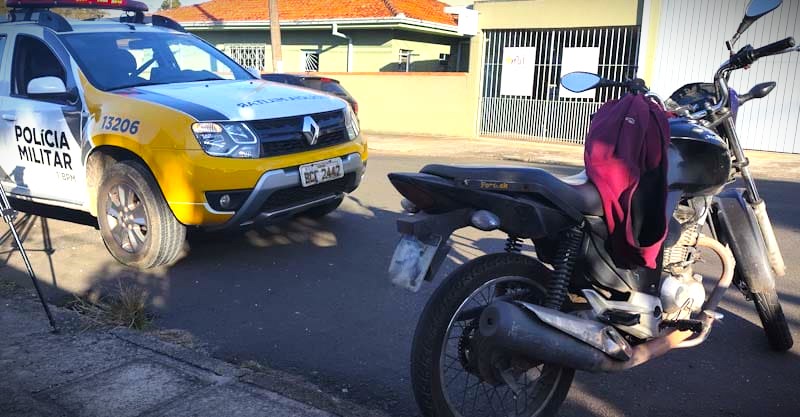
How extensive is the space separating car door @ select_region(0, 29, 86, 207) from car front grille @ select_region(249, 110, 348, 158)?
1569 mm

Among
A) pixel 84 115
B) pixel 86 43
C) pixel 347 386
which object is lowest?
pixel 347 386

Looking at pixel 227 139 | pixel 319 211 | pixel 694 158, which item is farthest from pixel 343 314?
pixel 319 211

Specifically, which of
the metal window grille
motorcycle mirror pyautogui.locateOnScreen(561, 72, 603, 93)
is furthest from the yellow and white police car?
the metal window grille

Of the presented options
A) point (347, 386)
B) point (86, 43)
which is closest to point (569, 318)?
point (347, 386)

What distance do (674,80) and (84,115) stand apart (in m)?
14.0

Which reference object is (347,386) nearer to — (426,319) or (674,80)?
(426,319)

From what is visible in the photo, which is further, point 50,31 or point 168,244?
point 50,31

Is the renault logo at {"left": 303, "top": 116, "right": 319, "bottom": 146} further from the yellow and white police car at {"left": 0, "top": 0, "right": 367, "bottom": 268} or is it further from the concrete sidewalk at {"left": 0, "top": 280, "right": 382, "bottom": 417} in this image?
the concrete sidewalk at {"left": 0, "top": 280, "right": 382, "bottom": 417}

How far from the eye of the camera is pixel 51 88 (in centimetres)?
564

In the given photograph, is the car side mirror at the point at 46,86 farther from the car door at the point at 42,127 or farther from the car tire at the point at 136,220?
the car tire at the point at 136,220

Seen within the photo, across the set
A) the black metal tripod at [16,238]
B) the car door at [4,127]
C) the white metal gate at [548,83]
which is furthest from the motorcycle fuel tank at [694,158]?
the white metal gate at [548,83]

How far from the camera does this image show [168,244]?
17.8ft

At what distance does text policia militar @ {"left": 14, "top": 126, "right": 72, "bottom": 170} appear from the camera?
5.87 metres

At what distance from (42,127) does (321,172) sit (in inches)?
95.8
